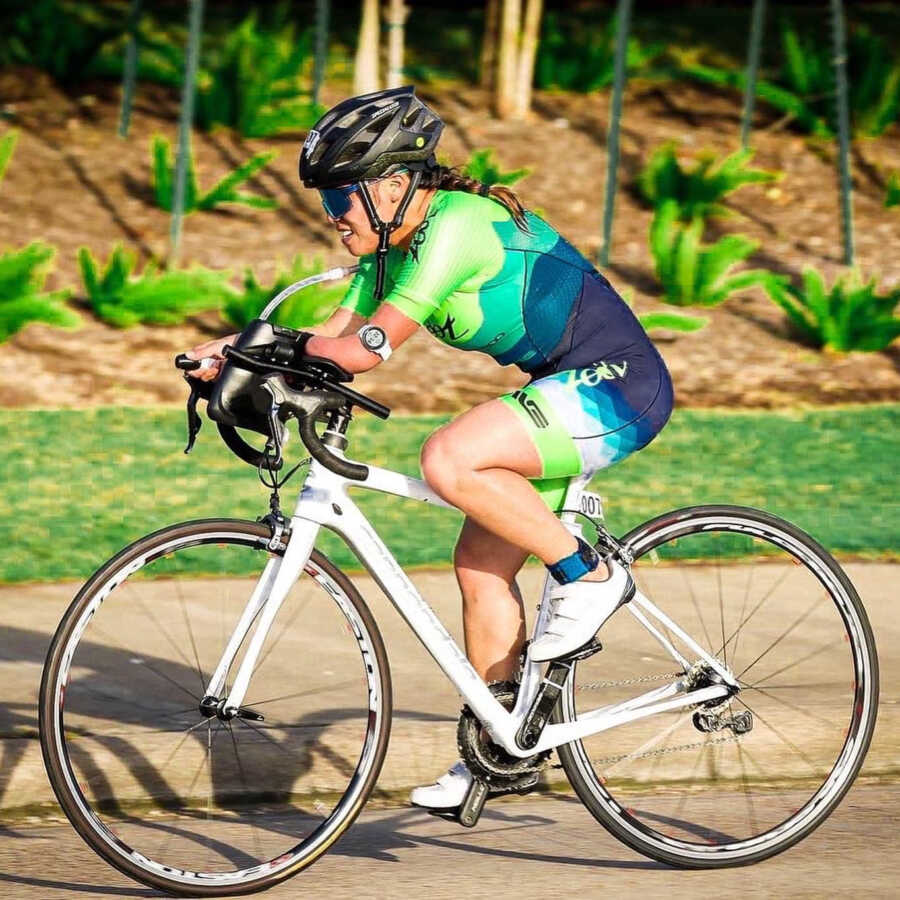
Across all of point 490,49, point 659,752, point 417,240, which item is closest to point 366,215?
point 417,240

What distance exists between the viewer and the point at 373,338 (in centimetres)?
400

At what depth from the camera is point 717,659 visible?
457 cm

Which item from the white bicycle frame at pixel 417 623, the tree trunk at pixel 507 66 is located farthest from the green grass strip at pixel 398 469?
the tree trunk at pixel 507 66

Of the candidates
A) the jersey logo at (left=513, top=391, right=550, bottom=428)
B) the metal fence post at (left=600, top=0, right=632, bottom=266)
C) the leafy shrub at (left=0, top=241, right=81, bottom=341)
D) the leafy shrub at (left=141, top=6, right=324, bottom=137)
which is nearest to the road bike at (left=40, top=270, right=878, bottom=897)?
the jersey logo at (left=513, top=391, right=550, bottom=428)

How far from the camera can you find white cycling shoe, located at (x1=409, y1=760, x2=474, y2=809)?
4.42 m

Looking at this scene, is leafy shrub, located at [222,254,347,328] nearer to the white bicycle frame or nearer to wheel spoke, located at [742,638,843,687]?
wheel spoke, located at [742,638,843,687]

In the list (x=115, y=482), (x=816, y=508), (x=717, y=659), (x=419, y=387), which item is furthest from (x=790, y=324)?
(x=717, y=659)

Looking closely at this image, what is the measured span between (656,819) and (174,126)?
10714 mm

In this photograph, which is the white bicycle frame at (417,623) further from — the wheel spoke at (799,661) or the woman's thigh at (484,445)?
the wheel spoke at (799,661)

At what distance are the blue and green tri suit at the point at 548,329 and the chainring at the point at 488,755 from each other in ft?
1.73

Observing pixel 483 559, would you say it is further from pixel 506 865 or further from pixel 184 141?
pixel 184 141

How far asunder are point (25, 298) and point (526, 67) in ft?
19.8

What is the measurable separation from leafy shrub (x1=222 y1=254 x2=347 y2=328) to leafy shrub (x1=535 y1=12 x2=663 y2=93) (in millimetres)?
5569

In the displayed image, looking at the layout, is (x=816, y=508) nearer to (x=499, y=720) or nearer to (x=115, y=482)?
(x=115, y=482)
